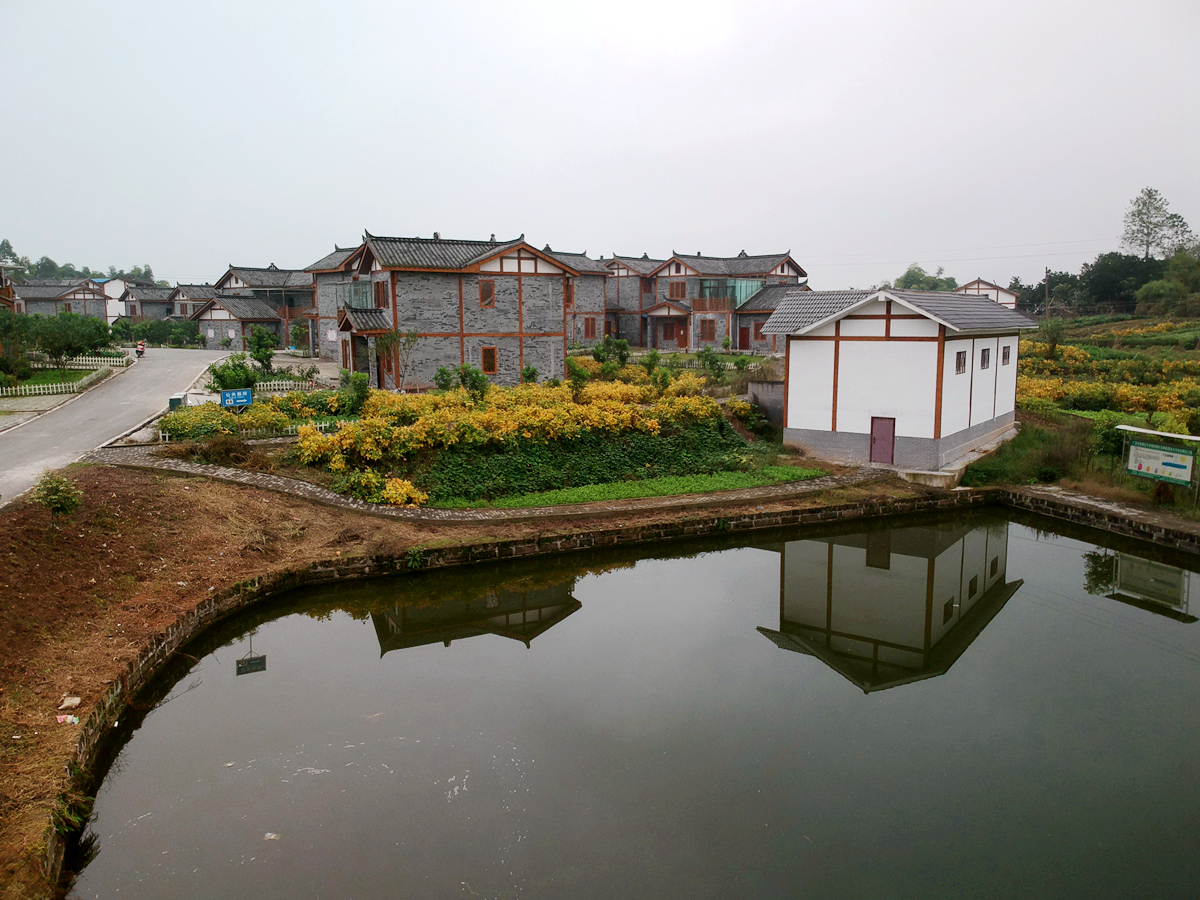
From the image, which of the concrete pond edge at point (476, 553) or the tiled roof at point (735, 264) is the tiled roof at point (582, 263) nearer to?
the tiled roof at point (735, 264)

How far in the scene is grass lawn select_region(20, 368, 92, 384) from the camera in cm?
2642

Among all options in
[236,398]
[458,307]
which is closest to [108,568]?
[236,398]

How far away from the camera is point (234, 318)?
4494 cm

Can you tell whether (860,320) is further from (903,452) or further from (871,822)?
(871,822)

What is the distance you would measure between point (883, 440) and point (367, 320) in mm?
16739

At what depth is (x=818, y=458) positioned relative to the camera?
2031 cm

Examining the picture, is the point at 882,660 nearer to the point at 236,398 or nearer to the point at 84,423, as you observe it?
the point at 236,398

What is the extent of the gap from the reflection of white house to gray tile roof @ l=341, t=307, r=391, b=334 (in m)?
16.7

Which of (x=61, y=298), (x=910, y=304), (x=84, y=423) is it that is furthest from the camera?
(x=61, y=298)

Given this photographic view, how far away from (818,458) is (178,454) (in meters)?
14.4

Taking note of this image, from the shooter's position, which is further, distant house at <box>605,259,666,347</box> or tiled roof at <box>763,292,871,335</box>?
distant house at <box>605,259,666,347</box>

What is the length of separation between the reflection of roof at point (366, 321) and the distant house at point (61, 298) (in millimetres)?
40696

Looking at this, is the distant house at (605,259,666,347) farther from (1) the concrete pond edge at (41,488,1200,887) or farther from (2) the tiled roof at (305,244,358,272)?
(1) the concrete pond edge at (41,488,1200,887)

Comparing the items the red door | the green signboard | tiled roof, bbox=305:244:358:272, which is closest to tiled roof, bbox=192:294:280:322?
tiled roof, bbox=305:244:358:272
